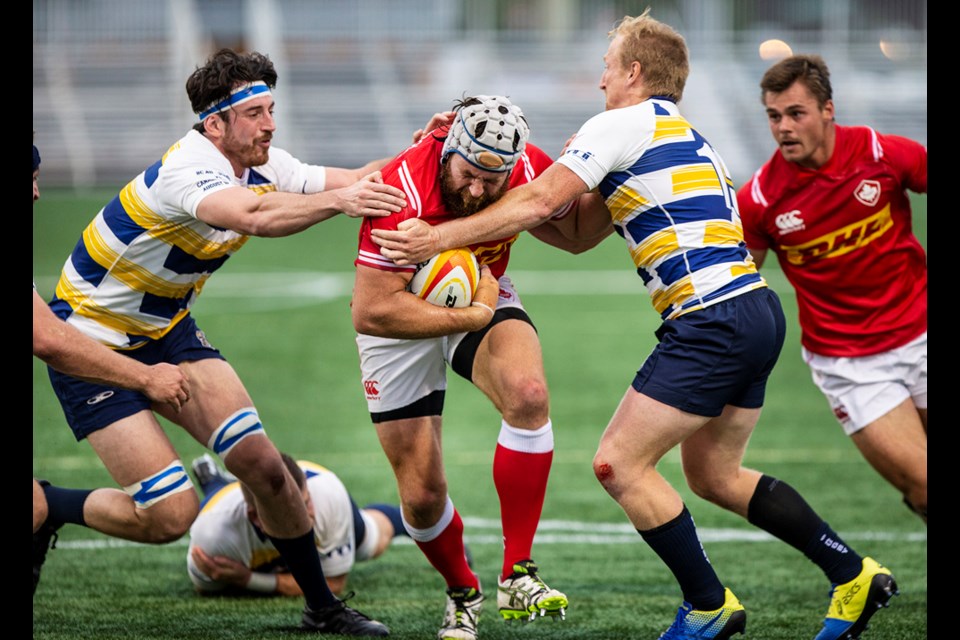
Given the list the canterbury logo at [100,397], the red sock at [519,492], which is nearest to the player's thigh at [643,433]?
the red sock at [519,492]

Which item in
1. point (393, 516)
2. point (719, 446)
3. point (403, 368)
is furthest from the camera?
point (393, 516)

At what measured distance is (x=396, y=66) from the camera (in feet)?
113

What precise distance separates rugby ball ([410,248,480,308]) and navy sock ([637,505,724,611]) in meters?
1.27

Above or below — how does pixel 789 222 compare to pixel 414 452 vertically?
Answer: above

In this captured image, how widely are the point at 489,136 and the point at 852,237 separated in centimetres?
243

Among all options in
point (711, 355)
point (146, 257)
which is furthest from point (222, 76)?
point (711, 355)

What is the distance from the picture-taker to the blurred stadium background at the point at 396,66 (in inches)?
1266

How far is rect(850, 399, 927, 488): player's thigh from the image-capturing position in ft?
21.3

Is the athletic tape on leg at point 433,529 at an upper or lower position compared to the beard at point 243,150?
lower

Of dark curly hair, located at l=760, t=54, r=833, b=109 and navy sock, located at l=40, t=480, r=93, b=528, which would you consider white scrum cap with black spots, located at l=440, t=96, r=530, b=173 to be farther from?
navy sock, located at l=40, t=480, r=93, b=528

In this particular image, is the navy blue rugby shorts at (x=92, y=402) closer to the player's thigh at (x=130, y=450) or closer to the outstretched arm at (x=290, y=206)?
the player's thigh at (x=130, y=450)

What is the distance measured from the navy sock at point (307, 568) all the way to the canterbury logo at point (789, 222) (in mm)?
2938

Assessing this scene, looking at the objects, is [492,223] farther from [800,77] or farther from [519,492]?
[800,77]
